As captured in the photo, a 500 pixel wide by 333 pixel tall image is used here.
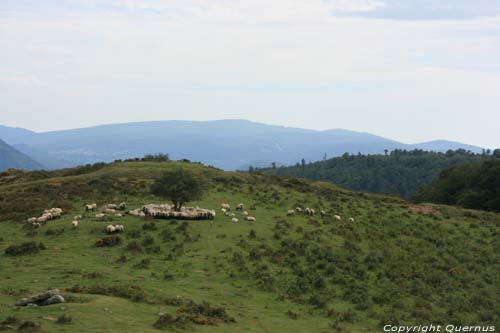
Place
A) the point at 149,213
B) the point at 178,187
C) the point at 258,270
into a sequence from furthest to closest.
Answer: the point at 178,187 → the point at 149,213 → the point at 258,270

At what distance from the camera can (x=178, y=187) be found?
40.7 m

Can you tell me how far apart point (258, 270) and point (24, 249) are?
1302 centimetres

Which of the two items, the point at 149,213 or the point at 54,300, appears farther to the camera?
the point at 149,213

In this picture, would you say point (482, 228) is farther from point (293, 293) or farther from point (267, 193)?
point (293, 293)

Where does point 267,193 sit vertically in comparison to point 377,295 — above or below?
above

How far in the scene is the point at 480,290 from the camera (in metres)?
29.5

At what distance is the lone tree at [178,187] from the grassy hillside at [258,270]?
2.87m

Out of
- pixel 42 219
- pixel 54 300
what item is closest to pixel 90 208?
pixel 42 219

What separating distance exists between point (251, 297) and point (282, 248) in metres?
8.67

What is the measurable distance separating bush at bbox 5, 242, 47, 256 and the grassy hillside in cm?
56

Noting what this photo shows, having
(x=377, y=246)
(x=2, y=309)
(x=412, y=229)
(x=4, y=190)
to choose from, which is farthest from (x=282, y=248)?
(x=4, y=190)

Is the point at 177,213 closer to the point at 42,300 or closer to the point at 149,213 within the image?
the point at 149,213

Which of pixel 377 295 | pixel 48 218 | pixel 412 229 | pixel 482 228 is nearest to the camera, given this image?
pixel 377 295

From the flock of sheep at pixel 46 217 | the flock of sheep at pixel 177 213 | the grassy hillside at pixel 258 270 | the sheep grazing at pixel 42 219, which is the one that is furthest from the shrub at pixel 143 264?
the sheep grazing at pixel 42 219
